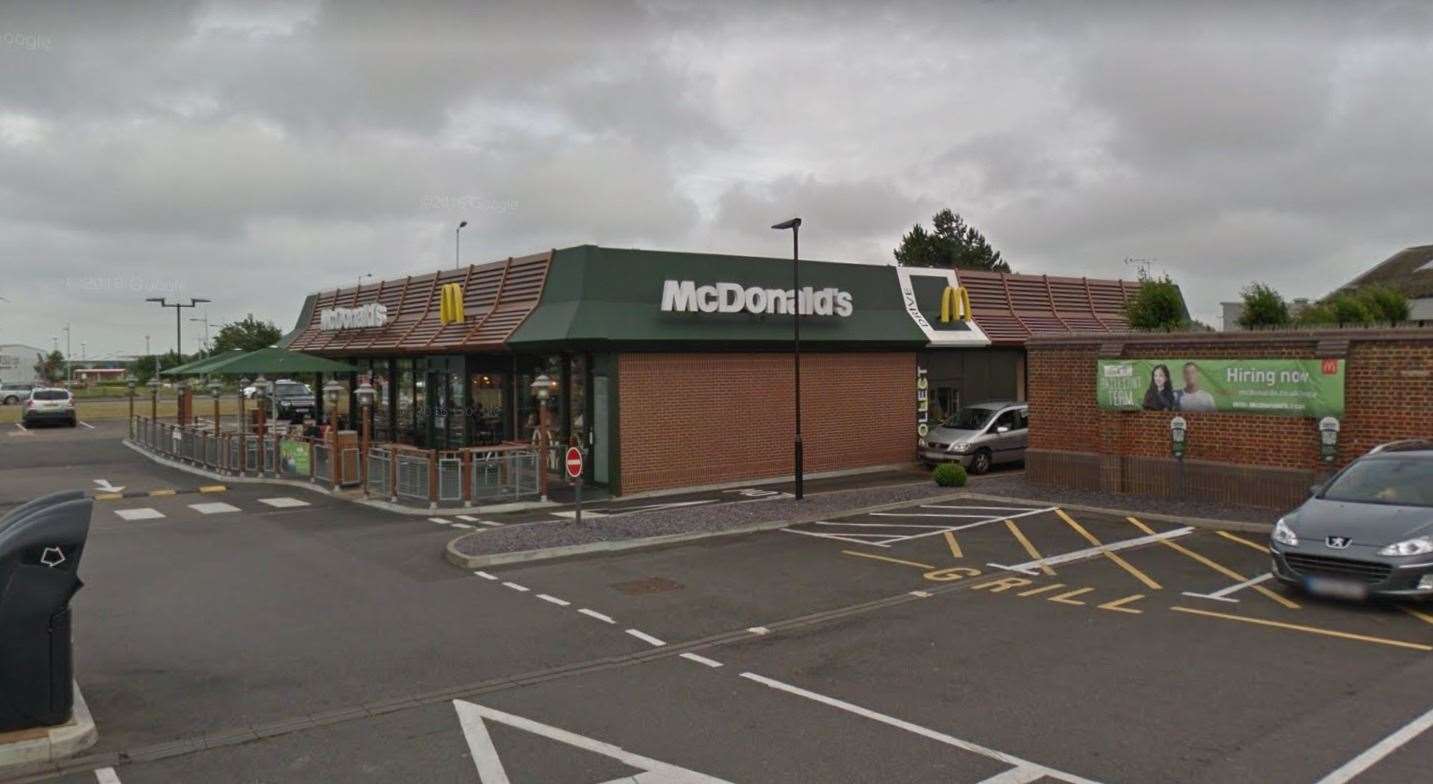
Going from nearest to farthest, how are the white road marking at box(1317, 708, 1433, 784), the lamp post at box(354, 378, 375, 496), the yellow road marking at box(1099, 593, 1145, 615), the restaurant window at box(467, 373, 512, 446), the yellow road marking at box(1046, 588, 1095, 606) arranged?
the white road marking at box(1317, 708, 1433, 784) → the yellow road marking at box(1099, 593, 1145, 615) → the yellow road marking at box(1046, 588, 1095, 606) → the lamp post at box(354, 378, 375, 496) → the restaurant window at box(467, 373, 512, 446)

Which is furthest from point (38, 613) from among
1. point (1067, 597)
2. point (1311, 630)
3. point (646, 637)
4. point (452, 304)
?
point (452, 304)

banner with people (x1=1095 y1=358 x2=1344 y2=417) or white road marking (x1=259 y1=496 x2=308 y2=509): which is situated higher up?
banner with people (x1=1095 y1=358 x2=1344 y2=417)

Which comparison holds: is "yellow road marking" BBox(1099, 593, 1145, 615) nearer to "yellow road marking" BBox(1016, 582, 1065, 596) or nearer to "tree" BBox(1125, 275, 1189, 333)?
"yellow road marking" BBox(1016, 582, 1065, 596)

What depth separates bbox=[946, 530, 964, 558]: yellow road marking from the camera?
13262 mm

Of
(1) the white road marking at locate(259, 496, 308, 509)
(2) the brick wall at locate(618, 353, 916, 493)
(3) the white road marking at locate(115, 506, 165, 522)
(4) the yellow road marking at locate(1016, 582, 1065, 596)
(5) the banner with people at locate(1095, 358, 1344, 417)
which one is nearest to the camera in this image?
(4) the yellow road marking at locate(1016, 582, 1065, 596)

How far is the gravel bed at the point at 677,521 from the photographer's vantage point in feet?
45.6

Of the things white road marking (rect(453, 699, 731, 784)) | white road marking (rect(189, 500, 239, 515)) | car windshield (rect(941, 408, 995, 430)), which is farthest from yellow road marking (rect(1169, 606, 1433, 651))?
white road marking (rect(189, 500, 239, 515))

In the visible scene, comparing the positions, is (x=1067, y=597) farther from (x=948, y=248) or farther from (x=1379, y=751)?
(x=948, y=248)

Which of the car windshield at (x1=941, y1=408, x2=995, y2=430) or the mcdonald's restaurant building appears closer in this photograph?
the mcdonald's restaurant building

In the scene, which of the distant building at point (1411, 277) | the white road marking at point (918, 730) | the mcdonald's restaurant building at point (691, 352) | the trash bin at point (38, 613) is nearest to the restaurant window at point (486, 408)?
the mcdonald's restaurant building at point (691, 352)

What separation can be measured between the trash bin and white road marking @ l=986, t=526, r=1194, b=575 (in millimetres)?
9992

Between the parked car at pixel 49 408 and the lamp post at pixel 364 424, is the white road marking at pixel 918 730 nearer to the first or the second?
the lamp post at pixel 364 424

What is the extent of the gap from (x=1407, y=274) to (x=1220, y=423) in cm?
3984

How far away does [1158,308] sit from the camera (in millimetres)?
27094
